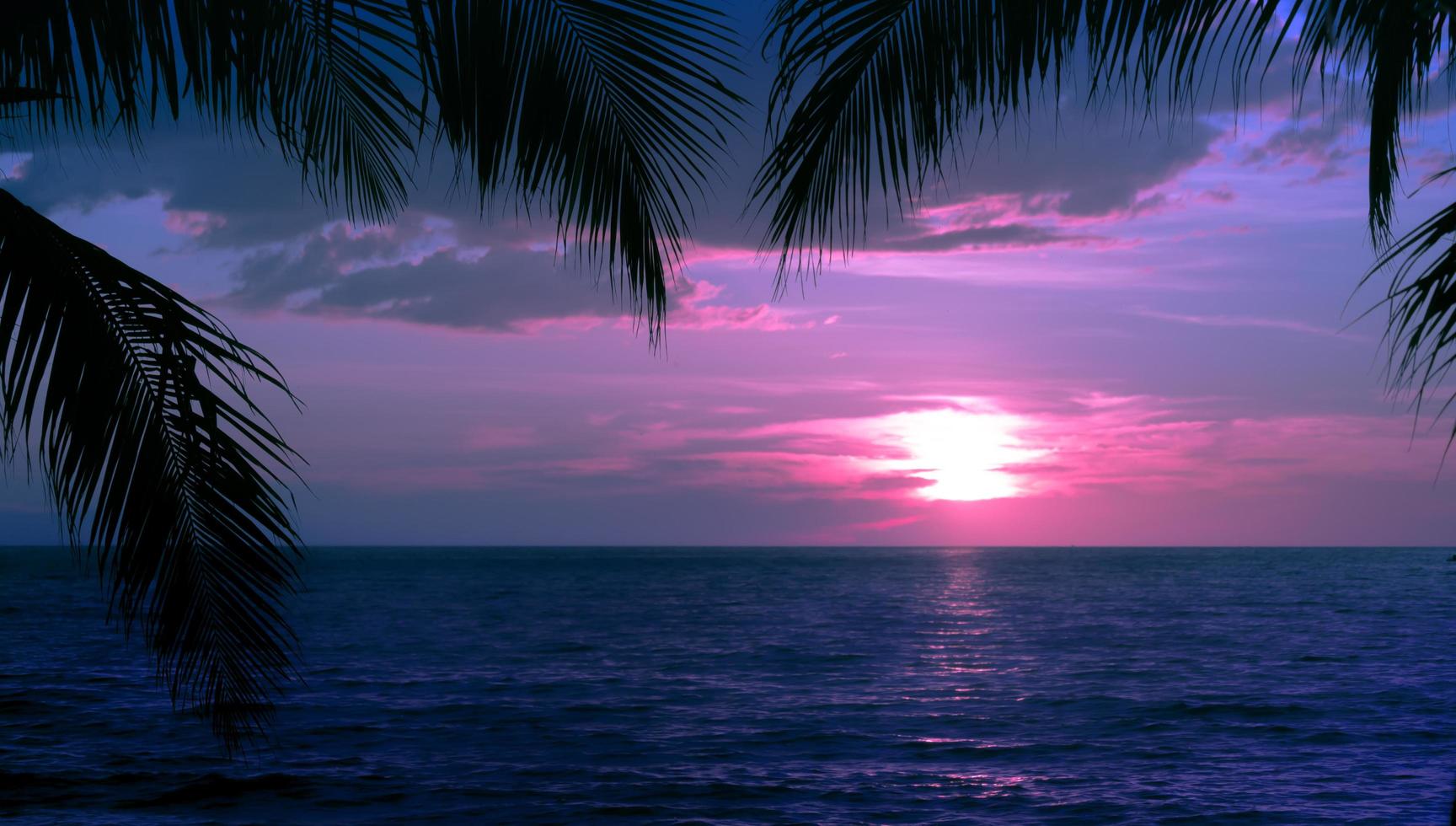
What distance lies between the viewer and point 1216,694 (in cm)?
2347

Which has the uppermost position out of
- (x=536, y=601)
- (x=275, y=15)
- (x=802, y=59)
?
(x=275, y=15)

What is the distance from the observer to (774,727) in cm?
1936

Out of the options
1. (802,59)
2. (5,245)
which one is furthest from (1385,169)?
(5,245)

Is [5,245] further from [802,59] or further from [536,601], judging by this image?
[536,601]

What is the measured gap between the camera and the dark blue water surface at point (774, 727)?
13977mm

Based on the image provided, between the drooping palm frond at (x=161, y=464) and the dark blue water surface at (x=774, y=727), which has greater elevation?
the drooping palm frond at (x=161, y=464)

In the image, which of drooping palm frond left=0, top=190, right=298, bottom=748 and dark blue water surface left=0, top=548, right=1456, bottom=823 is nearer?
drooping palm frond left=0, top=190, right=298, bottom=748

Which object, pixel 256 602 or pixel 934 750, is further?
pixel 934 750

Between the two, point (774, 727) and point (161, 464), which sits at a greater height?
point (161, 464)

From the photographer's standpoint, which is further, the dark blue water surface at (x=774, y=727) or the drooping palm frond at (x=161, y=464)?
the dark blue water surface at (x=774, y=727)

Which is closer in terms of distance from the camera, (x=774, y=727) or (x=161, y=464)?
(x=161, y=464)

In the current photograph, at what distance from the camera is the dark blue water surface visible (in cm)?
1398

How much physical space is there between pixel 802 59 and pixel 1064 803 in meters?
13.2

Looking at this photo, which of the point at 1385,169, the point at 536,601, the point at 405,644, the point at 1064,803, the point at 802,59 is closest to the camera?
the point at 802,59
